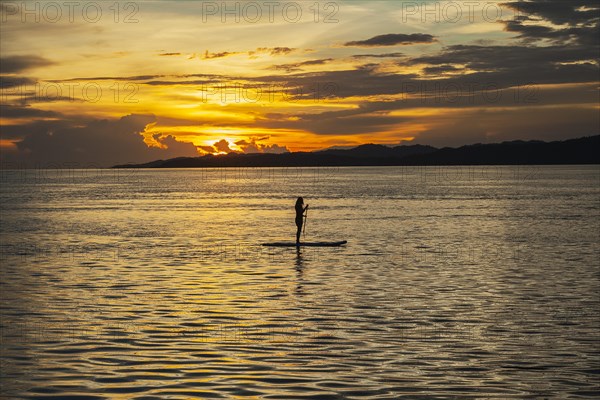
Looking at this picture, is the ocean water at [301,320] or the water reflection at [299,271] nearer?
the ocean water at [301,320]

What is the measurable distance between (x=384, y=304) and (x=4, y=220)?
56938mm

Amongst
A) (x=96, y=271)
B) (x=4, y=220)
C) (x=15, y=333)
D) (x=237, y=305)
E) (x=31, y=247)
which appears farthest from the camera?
(x=4, y=220)

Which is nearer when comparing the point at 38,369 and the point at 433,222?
the point at 38,369

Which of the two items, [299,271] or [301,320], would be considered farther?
[299,271]

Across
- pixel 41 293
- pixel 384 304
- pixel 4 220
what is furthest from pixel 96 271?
pixel 4 220

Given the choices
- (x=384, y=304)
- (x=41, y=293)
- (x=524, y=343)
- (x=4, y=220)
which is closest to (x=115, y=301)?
(x=41, y=293)

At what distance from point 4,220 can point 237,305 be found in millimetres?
55108

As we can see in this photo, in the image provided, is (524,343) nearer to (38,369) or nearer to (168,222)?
(38,369)

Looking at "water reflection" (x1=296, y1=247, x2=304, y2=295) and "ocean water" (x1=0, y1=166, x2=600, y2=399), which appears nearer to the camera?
"ocean water" (x1=0, y1=166, x2=600, y2=399)

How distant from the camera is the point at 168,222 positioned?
6712cm

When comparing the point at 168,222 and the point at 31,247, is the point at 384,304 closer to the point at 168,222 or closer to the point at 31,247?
the point at 31,247

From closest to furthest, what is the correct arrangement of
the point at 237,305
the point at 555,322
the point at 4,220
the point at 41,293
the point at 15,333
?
the point at 15,333 < the point at 555,322 < the point at 237,305 < the point at 41,293 < the point at 4,220

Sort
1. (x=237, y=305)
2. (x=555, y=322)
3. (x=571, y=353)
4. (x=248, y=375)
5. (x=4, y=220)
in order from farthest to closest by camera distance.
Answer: (x=4, y=220) → (x=237, y=305) → (x=555, y=322) → (x=571, y=353) → (x=248, y=375)

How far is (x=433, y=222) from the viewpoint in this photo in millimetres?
64125
